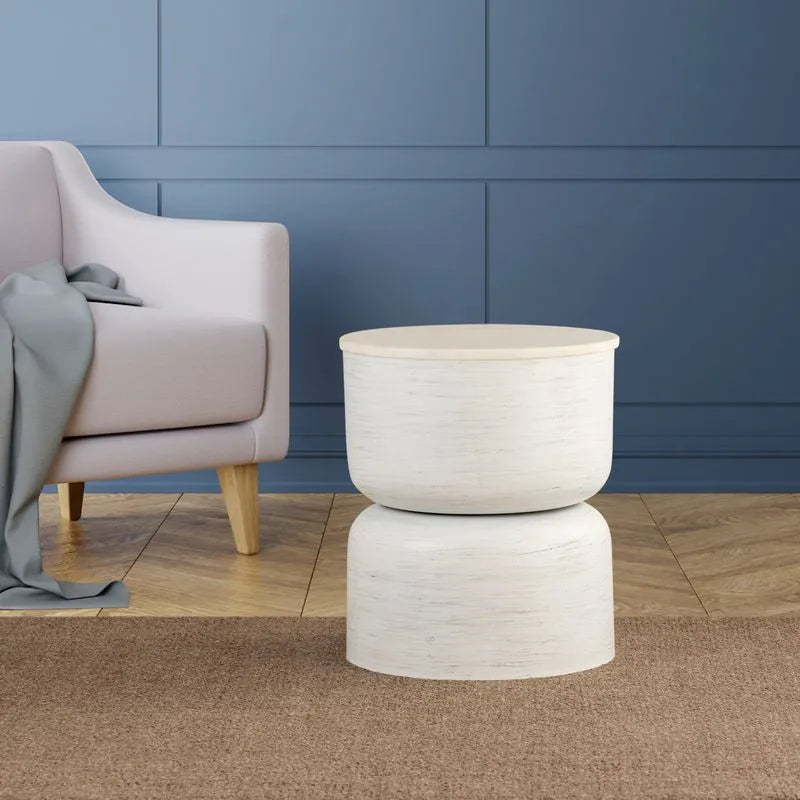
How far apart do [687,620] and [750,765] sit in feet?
1.83

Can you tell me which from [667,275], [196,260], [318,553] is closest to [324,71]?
[196,260]

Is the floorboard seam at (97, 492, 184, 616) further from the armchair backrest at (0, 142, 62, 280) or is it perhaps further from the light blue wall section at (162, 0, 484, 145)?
the light blue wall section at (162, 0, 484, 145)

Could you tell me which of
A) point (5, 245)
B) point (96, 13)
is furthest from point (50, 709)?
point (96, 13)

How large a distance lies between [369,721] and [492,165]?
5.65ft

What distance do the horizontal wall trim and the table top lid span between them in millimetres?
1206

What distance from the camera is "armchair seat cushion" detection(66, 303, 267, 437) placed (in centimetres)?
204

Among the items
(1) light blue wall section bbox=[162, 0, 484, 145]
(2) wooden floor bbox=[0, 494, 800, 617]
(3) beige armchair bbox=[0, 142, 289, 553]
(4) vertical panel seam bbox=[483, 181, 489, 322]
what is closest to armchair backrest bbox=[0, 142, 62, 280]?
(3) beige armchair bbox=[0, 142, 289, 553]

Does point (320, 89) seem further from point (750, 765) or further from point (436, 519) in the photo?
point (750, 765)

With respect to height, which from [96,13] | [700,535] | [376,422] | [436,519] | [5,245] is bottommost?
[700,535]

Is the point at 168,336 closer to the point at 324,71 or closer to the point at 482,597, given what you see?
the point at 482,597

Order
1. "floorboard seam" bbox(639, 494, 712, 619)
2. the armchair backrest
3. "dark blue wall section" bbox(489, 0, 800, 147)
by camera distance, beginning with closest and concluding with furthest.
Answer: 1. "floorboard seam" bbox(639, 494, 712, 619)
2. the armchair backrest
3. "dark blue wall section" bbox(489, 0, 800, 147)

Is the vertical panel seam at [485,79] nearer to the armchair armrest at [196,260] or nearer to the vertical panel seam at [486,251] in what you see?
the vertical panel seam at [486,251]

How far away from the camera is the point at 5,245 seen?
2.53 m

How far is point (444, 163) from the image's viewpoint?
2.84 m
